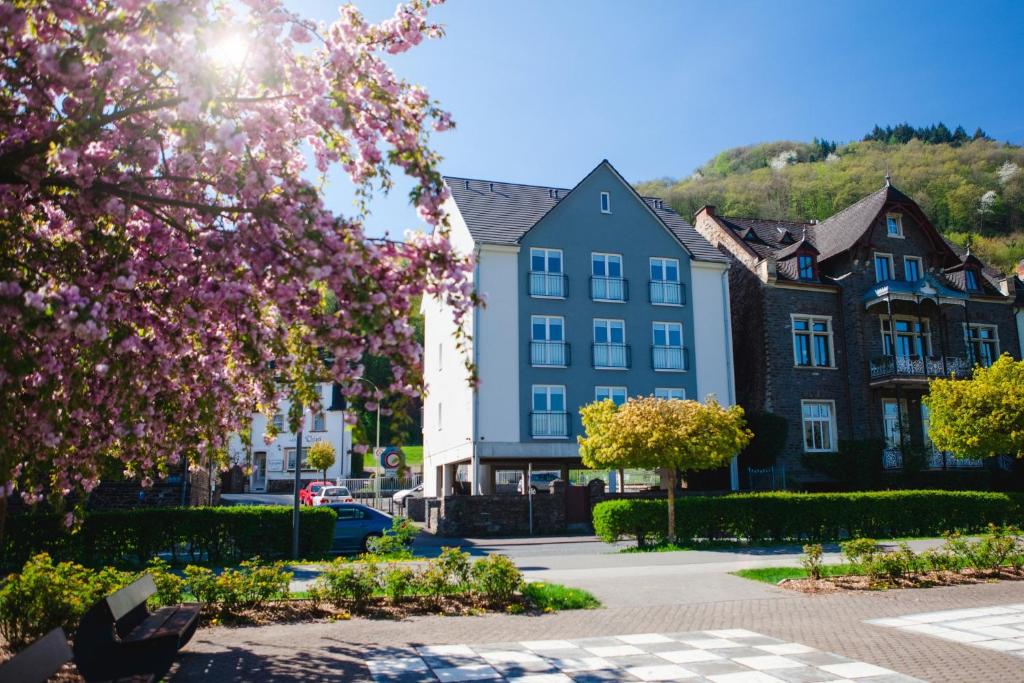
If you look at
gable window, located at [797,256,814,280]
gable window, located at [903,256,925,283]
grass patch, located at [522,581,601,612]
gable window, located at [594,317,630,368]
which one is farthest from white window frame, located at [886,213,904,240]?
grass patch, located at [522,581,601,612]

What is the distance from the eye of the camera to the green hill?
68.1 metres

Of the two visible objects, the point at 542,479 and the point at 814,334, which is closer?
the point at 814,334

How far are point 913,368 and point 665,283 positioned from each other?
1133cm

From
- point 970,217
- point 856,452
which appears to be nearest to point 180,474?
point 856,452

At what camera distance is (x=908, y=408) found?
3569cm

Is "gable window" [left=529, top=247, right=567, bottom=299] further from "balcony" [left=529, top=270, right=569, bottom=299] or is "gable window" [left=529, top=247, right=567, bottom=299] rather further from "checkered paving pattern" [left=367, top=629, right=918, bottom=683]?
"checkered paving pattern" [left=367, top=629, right=918, bottom=683]

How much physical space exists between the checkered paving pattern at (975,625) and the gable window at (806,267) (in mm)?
26653

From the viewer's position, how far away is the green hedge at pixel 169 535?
1670 cm

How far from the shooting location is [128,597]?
730 centimetres

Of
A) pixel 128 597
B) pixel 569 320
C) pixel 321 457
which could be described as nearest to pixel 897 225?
pixel 569 320

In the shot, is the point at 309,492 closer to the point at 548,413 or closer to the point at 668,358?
the point at 548,413

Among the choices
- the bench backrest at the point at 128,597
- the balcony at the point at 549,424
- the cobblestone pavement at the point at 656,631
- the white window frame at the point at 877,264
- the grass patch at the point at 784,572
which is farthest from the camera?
the white window frame at the point at 877,264

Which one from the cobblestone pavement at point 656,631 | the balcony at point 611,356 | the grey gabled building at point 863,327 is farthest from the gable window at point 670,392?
the cobblestone pavement at point 656,631

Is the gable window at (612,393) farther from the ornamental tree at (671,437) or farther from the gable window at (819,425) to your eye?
the ornamental tree at (671,437)
